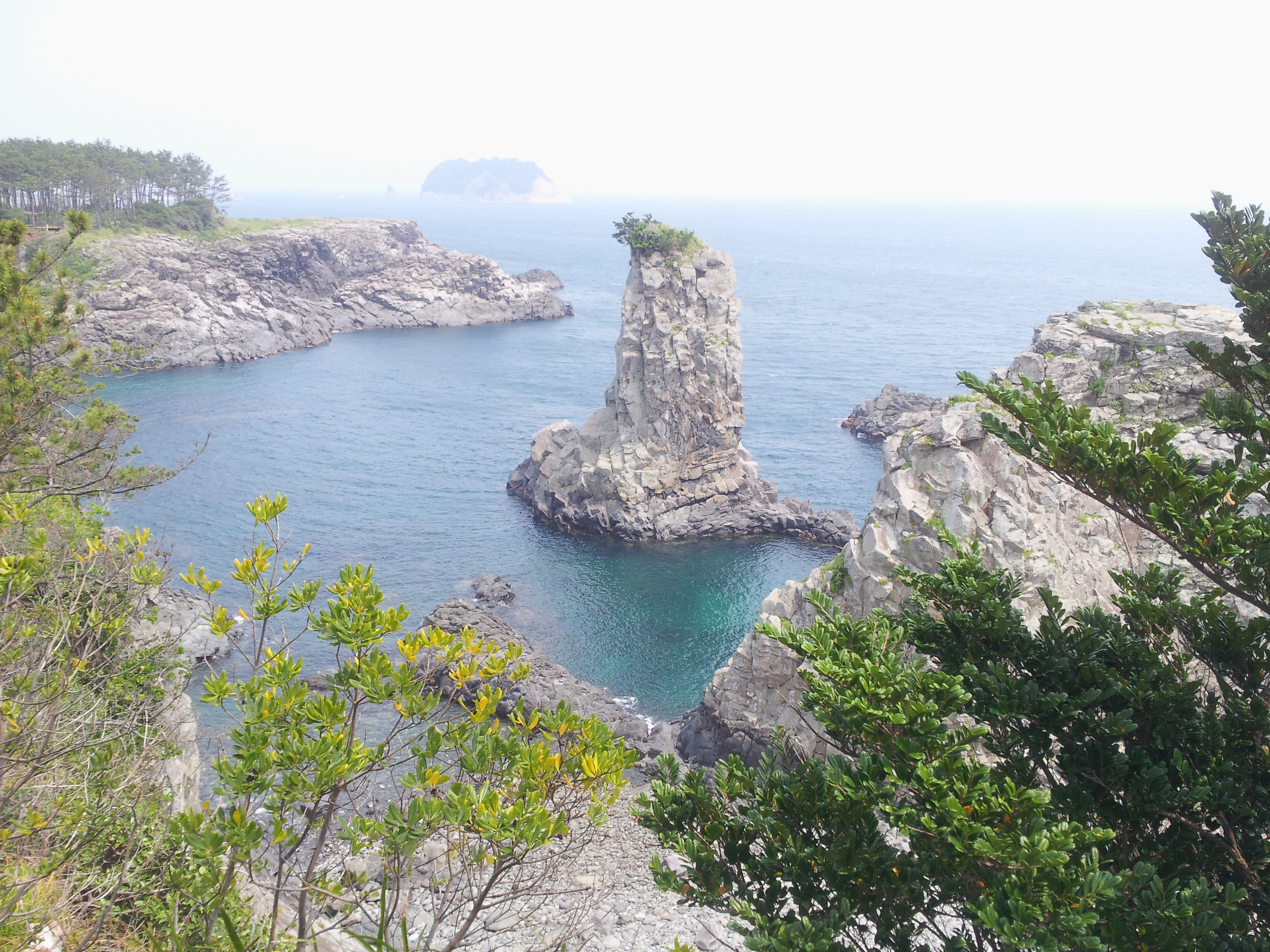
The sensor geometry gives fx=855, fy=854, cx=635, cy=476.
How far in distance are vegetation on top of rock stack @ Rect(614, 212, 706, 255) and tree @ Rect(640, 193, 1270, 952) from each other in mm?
41814

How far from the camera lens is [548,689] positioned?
1272 inches

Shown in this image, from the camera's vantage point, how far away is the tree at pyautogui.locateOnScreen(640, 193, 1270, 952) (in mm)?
7738

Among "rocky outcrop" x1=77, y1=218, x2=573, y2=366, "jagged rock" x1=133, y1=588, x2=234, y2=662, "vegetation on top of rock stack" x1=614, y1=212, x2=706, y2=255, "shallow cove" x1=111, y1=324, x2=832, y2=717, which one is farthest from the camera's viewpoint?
"rocky outcrop" x1=77, y1=218, x2=573, y2=366

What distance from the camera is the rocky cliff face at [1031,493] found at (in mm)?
23047

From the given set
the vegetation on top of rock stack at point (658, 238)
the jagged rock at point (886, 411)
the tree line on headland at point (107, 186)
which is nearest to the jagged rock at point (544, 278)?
the tree line on headland at point (107, 186)

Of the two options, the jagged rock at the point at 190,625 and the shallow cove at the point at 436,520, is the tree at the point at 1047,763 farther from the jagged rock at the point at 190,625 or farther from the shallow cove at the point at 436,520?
the jagged rock at the point at 190,625

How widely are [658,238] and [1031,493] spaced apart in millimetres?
31384

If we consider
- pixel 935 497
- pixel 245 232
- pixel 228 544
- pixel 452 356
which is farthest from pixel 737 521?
pixel 245 232

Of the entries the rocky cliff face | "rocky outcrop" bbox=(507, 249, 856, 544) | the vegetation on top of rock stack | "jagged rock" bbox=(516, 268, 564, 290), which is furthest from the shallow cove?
"jagged rock" bbox=(516, 268, 564, 290)

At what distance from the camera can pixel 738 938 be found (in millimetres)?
19000

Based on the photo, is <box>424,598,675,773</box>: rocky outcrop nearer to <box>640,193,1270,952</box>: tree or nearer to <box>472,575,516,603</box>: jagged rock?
<box>472,575,516,603</box>: jagged rock

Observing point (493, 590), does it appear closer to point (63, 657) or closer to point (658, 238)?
point (658, 238)

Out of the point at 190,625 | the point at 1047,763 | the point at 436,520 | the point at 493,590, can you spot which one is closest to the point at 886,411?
the point at 436,520

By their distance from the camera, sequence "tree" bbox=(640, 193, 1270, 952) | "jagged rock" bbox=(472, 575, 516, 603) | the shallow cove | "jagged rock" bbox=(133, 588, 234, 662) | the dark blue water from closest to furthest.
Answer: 1. "tree" bbox=(640, 193, 1270, 952)
2. "jagged rock" bbox=(133, 588, 234, 662)
3. the shallow cove
4. "jagged rock" bbox=(472, 575, 516, 603)
5. the dark blue water
